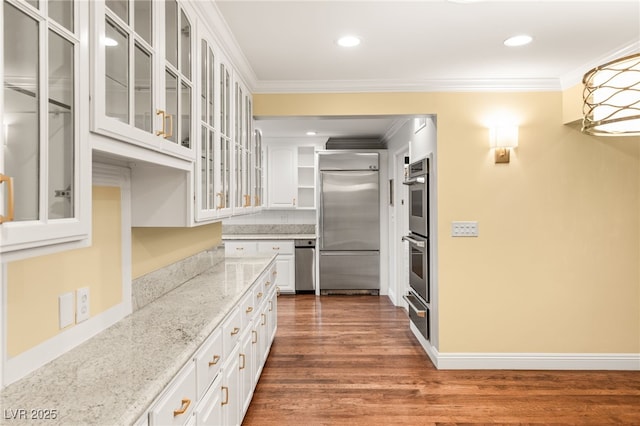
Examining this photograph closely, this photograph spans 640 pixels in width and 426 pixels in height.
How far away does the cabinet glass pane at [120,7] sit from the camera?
1189mm

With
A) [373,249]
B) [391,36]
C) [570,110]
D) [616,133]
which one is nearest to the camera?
[616,133]

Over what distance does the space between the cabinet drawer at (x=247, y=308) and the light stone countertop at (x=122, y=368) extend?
0.86 ft

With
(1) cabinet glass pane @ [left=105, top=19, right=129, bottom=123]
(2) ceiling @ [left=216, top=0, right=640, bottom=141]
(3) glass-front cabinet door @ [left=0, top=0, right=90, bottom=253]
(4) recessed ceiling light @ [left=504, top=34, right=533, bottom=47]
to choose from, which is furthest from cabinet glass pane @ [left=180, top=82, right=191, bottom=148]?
(4) recessed ceiling light @ [left=504, top=34, right=533, bottom=47]

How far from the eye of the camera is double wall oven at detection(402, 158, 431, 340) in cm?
363

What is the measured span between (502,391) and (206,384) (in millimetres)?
2315

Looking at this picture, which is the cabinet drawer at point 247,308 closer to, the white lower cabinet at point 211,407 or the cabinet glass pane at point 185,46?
the white lower cabinet at point 211,407

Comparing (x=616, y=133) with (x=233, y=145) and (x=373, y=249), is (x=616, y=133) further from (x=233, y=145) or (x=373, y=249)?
(x=373, y=249)

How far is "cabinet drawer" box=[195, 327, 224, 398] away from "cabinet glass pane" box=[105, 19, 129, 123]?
2.93ft

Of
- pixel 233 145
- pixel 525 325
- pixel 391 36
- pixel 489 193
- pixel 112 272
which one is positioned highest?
pixel 391 36

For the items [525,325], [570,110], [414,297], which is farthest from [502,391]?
[570,110]

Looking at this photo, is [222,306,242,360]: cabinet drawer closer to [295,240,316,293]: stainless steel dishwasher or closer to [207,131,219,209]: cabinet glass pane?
[207,131,219,209]: cabinet glass pane

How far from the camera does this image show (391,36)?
99.9 inches

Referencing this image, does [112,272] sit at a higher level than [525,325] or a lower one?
higher

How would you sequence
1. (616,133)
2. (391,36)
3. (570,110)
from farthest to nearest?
(570,110)
(391,36)
(616,133)
